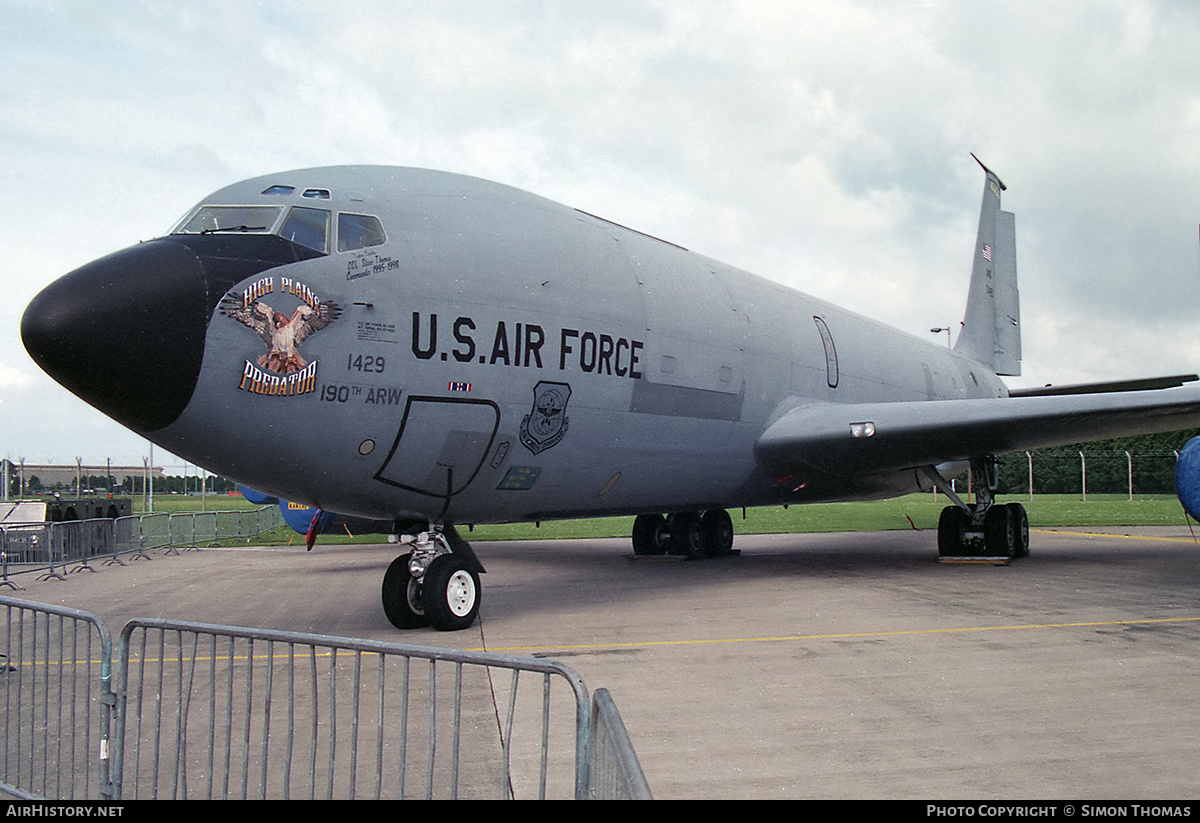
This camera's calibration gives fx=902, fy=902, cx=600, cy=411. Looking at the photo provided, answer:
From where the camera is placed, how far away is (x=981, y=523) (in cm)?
1465

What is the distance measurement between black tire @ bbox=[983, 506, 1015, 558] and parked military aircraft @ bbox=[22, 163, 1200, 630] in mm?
2064

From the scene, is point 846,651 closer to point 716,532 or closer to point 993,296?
point 716,532

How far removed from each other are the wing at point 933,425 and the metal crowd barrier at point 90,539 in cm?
1160

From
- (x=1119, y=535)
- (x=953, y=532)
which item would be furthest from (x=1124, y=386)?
(x=1119, y=535)

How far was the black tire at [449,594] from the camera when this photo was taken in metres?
8.17

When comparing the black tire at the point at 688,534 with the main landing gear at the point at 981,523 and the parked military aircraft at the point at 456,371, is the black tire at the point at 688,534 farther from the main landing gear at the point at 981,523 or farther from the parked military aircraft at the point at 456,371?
the main landing gear at the point at 981,523

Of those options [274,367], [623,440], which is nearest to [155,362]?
[274,367]

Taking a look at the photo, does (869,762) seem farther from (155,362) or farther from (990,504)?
(990,504)

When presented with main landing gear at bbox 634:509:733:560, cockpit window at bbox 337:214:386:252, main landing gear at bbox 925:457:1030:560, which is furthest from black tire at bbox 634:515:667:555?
cockpit window at bbox 337:214:386:252

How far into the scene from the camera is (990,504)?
47.9 ft

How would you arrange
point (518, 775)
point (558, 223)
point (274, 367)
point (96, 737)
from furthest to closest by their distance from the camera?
point (558, 223) → point (274, 367) → point (96, 737) → point (518, 775)

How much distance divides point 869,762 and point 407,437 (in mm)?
4691

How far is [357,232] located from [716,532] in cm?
Answer: 1056

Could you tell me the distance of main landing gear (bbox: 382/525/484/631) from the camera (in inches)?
323
